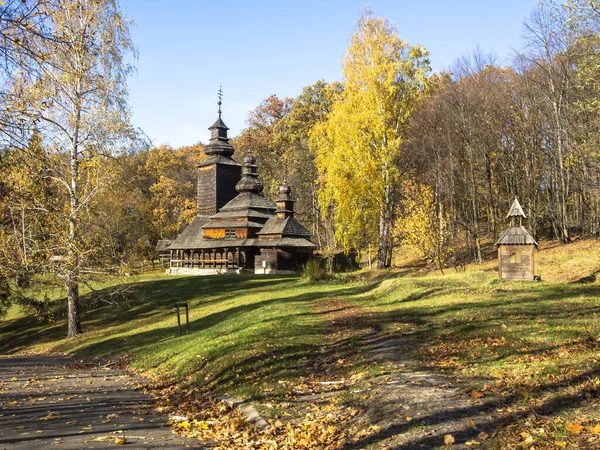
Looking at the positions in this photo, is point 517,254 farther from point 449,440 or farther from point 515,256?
point 449,440

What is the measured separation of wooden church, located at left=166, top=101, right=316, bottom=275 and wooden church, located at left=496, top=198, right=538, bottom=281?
2146 cm

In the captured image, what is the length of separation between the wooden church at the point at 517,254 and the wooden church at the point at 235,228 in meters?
21.5

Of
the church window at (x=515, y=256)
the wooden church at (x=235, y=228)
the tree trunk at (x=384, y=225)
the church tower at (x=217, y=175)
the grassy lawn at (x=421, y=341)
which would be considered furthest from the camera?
the church tower at (x=217, y=175)

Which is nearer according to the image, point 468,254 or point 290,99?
point 468,254

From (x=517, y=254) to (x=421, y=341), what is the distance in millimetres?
11532

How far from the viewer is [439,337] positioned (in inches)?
449

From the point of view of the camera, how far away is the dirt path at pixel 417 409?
587 centimetres

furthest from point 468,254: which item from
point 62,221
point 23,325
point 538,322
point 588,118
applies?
point 23,325

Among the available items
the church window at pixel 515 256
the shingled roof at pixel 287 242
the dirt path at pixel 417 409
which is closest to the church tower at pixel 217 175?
the shingled roof at pixel 287 242

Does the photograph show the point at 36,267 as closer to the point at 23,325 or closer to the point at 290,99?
the point at 23,325

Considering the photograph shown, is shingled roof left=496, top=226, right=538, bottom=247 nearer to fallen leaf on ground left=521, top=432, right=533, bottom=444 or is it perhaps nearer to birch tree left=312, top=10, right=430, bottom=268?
birch tree left=312, top=10, right=430, bottom=268

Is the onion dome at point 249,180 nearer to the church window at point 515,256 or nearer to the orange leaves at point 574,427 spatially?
the church window at point 515,256

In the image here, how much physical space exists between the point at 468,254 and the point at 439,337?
79.3 ft

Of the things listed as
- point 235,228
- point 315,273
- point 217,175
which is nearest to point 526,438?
point 315,273
